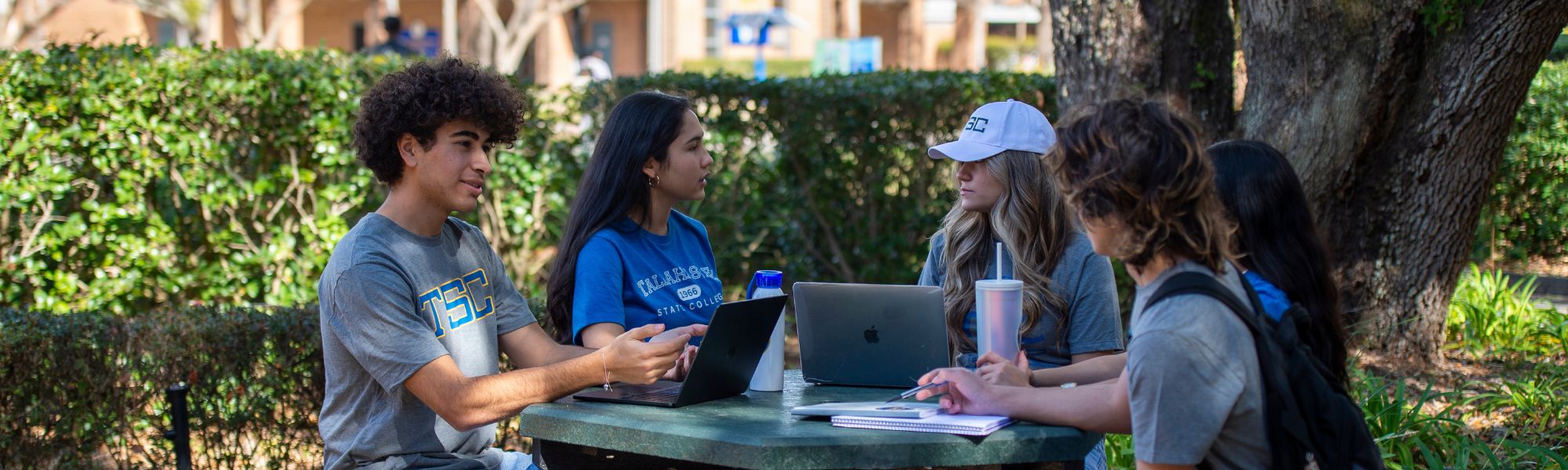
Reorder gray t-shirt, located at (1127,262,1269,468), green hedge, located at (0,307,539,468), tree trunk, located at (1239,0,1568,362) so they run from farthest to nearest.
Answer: tree trunk, located at (1239,0,1568,362), green hedge, located at (0,307,539,468), gray t-shirt, located at (1127,262,1269,468)

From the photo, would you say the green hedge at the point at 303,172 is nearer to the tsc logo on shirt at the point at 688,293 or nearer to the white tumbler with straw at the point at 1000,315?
the tsc logo on shirt at the point at 688,293

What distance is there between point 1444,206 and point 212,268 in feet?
19.1

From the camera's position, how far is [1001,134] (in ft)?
10.5

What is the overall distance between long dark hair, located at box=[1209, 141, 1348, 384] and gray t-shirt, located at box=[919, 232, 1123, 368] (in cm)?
41

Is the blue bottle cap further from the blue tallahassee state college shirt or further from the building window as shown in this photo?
A: the building window

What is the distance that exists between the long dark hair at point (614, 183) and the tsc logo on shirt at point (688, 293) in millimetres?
228

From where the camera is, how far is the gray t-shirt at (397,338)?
2.73 meters

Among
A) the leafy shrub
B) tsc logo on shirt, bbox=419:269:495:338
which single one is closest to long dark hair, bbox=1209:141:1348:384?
tsc logo on shirt, bbox=419:269:495:338

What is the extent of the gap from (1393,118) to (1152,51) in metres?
1.00

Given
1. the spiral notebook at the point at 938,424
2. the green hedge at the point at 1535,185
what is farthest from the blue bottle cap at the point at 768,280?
the green hedge at the point at 1535,185

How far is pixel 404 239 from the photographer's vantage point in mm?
2902

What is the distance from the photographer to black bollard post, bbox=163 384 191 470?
12.6 feet

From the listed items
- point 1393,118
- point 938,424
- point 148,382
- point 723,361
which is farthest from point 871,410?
point 1393,118

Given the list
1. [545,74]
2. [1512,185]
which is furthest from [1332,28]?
[545,74]
